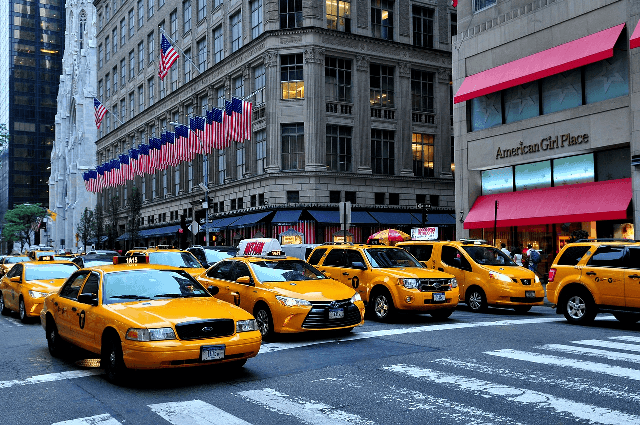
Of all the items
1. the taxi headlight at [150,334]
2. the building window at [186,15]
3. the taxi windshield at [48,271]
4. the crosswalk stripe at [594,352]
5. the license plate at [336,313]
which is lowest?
the crosswalk stripe at [594,352]

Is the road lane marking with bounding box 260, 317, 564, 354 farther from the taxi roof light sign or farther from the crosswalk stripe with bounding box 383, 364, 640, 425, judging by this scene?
the taxi roof light sign

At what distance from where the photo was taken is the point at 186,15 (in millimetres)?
55875

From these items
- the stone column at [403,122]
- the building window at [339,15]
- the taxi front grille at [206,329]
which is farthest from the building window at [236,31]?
the taxi front grille at [206,329]

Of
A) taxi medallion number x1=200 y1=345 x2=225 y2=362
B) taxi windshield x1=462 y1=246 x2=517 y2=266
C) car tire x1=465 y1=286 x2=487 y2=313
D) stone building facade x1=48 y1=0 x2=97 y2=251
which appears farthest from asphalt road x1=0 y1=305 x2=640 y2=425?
stone building facade x1=48 y1=0 x2=97 y2=251

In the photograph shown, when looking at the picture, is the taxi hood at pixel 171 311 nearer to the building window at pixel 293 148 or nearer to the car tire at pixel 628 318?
the car tire at pixel 628 318

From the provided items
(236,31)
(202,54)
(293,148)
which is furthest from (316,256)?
(202,54)

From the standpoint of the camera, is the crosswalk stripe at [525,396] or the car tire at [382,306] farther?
the car tire at [382,306]

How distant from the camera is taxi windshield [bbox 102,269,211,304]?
907cm

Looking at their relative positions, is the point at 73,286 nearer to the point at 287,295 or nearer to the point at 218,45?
the point at 287,295

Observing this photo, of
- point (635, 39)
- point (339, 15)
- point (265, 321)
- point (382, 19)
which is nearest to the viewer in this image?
point (265, 321)

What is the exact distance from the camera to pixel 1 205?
15400 cm

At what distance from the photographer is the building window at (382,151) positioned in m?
44.3

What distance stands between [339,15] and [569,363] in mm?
37006

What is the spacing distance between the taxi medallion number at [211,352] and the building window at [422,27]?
4158 centimetres
